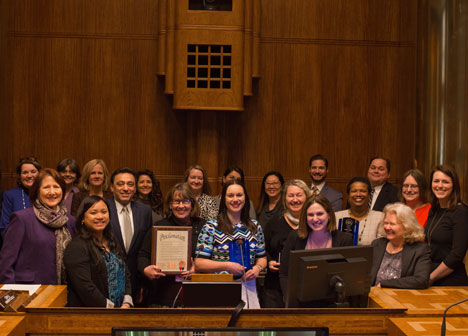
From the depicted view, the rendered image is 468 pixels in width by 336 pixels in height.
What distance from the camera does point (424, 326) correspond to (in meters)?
2.71

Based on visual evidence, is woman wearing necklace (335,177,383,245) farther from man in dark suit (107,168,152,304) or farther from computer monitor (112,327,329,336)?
computer monitor (112,327,329,336)

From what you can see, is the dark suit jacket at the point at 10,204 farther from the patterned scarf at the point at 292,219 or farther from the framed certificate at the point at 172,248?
the patterned scarf at the point at 292,219

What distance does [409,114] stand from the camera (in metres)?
6.66

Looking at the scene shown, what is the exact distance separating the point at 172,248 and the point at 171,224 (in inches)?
17.8

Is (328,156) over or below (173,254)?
over

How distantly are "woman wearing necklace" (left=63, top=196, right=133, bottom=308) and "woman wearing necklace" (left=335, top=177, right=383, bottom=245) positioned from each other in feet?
Answer: 5.39

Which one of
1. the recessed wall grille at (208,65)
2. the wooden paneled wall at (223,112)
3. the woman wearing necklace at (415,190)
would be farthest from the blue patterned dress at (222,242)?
the wooden paneled wall at (223,112)

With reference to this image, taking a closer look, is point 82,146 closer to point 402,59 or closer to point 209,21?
point 209,21

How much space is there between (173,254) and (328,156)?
11.4ft

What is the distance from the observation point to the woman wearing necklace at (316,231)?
11.4 ft

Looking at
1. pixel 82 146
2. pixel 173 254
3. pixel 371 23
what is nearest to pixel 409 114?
pixel 371 23

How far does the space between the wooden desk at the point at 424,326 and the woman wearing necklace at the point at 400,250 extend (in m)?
0.57

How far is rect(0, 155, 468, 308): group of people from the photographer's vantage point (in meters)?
3.30

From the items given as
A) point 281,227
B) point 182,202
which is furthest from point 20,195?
point 281,227
